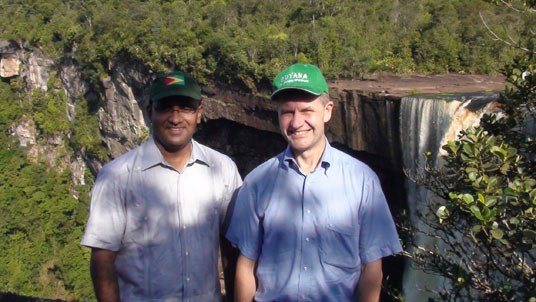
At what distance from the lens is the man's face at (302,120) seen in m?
2.21

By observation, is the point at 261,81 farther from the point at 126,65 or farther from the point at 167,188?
the point at 167,188

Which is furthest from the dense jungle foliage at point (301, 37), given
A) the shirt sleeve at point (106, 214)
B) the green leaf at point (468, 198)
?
the shirt sleeve at point (106, 214)

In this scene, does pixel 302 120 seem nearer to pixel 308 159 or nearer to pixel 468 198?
pixel 308 159

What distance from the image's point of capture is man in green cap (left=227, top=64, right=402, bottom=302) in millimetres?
2232

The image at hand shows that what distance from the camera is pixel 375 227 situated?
2250 millimetres

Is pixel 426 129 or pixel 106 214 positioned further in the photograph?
pixel 426 129

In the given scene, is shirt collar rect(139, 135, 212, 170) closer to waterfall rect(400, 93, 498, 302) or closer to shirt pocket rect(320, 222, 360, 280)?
shirt pocket rect(320, 222, 360, 280)

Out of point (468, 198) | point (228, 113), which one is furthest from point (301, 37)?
point (468, 198)

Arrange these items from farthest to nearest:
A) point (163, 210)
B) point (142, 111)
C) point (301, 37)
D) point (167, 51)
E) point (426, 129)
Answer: point (142, 111)
point (167, 51)
point (301, 37)
point (426, 129)
point (163, 210)

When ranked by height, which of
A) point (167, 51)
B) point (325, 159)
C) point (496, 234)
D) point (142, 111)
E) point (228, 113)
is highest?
point (167, 51)

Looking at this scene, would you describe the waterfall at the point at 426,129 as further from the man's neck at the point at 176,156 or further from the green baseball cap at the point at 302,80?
the green baseball cap at the point at 302,80

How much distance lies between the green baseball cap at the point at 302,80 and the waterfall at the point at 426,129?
8.21 meters

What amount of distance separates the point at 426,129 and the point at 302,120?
9.97 metres

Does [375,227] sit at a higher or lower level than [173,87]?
lower
